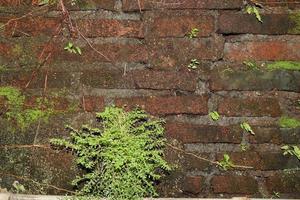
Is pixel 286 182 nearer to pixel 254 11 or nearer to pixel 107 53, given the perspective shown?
pixel 254 11

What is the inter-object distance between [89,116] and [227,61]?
605mm

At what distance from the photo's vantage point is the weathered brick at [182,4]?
142cm

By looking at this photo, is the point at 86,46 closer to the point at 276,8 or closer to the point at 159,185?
the point at 159,185

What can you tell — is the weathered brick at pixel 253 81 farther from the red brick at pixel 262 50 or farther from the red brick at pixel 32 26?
the red brick at pixel 32 26

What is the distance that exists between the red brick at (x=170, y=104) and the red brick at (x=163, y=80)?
0.04 meters

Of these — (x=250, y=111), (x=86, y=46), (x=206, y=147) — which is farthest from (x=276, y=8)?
(x=86, y=46)

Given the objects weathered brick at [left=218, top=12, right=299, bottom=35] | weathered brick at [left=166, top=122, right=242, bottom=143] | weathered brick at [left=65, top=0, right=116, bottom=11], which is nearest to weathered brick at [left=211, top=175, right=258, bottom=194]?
weathered brick at [left=166, top=122, right=242, bottom=143]

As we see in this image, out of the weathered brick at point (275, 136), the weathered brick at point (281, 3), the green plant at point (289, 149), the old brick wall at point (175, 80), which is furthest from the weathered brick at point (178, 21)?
the green plant at point (289, 149)

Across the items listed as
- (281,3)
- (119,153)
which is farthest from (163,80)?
(281,3)

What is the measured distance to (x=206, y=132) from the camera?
4.81ft

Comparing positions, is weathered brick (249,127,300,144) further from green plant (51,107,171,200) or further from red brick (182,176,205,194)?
green plant (51,107,171,200)

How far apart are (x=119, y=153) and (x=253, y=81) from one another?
609mm

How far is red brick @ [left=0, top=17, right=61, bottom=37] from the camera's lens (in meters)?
1.45

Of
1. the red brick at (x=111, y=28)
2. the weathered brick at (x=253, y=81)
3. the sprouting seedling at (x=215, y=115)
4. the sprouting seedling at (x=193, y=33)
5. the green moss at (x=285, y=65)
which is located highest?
the sprouting seedling at (x=193, y=33)
